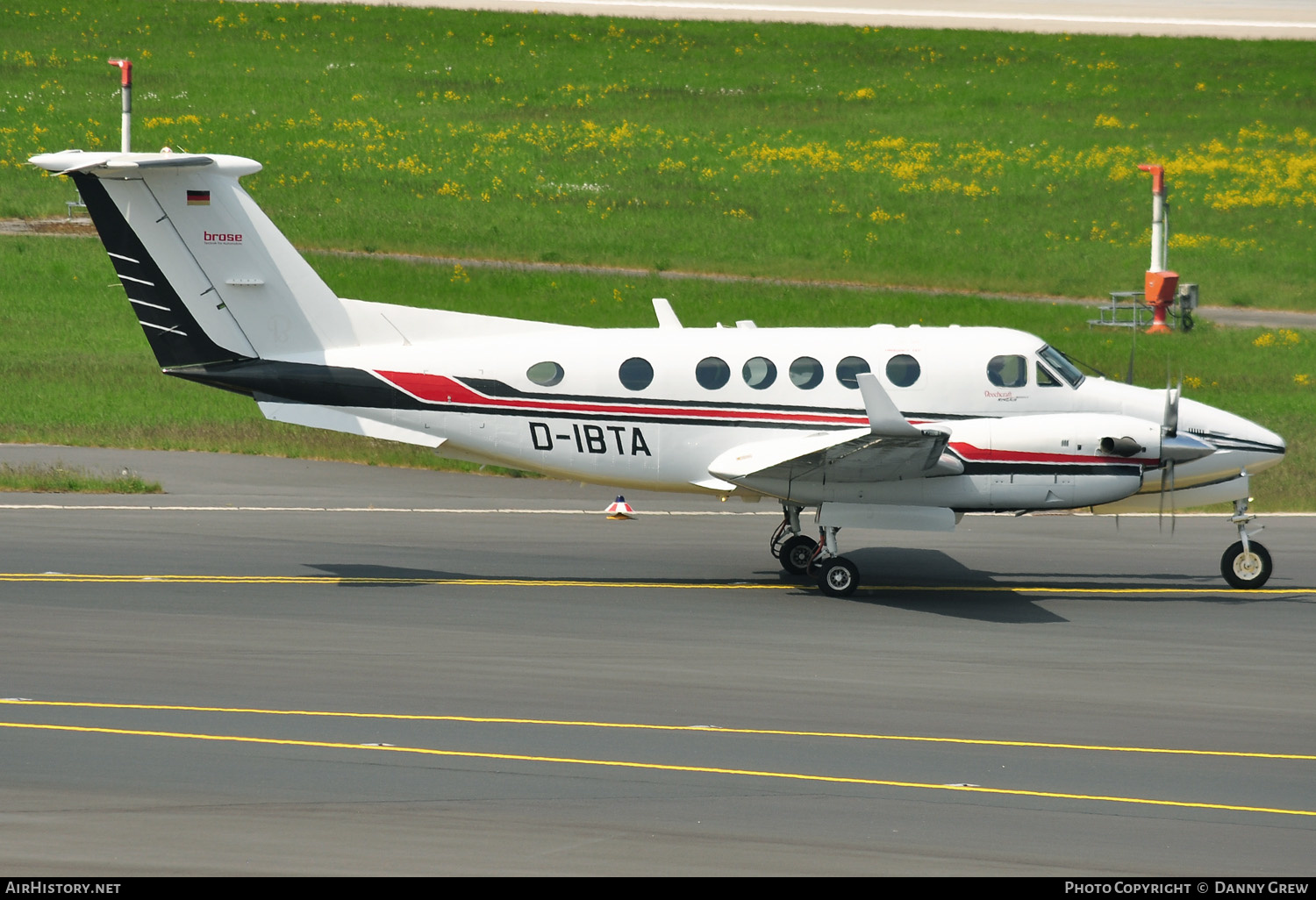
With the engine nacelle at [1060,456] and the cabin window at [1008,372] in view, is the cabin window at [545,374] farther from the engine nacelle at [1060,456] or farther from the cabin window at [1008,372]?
the cabin window at [1008,372]

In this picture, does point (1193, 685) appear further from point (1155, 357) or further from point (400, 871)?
point (1155, 357)

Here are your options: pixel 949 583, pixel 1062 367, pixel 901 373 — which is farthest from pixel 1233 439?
pixel 901 373

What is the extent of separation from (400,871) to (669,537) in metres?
10.4

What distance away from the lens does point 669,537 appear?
18312 millimetres

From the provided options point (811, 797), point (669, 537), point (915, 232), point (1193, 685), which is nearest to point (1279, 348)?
point (915, 232)

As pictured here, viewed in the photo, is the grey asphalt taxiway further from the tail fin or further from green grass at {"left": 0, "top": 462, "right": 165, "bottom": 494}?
the tail fin

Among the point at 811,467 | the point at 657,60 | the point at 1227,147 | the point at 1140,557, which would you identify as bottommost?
the point at 1140,557

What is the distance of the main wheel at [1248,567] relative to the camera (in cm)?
1575

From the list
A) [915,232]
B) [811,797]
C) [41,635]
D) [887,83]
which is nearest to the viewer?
[811,797]

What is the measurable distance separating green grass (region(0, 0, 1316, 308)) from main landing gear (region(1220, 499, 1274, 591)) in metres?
25.3

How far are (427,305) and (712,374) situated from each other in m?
21.6

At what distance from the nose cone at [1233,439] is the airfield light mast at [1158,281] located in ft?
68.5

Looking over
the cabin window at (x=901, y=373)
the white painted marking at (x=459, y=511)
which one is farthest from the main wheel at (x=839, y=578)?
the white painted marking at (x=459, y=511)

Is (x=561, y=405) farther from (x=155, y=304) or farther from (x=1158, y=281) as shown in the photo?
(x=1158, y=281)
